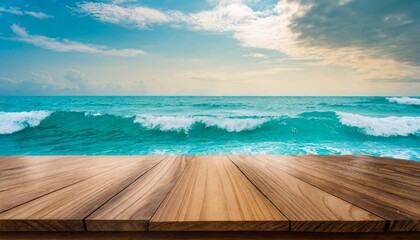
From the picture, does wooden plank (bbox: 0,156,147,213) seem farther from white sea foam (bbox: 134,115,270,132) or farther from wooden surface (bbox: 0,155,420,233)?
white sea foam (bbox: 134,115,270,132)

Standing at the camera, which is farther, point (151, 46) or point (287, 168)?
point (151, 46)

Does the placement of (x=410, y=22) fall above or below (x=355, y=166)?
above

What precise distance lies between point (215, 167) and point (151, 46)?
2187 centimetres

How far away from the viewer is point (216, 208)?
0.59 metres

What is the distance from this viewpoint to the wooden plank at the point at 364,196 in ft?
1.78

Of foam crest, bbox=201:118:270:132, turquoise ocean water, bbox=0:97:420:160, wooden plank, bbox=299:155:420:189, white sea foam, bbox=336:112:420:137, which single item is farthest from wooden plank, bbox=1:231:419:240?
white sea foam, bbox=336:112:420:137

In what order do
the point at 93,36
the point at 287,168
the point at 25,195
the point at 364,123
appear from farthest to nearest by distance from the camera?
the point at 93,36, the point at 364,123, the point at 287,168, the point at 25,195

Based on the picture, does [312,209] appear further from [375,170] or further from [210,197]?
[375,170]

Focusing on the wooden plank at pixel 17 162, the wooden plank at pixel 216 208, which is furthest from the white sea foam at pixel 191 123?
the wooden plank at pixel 216 208

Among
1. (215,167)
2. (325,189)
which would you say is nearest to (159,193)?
(215,167)

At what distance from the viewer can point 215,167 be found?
1091mm

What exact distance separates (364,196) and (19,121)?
15701mm

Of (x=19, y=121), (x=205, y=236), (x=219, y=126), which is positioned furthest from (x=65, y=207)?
(x=19, y=121)

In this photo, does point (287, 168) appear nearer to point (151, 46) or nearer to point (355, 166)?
point (355, 166)
